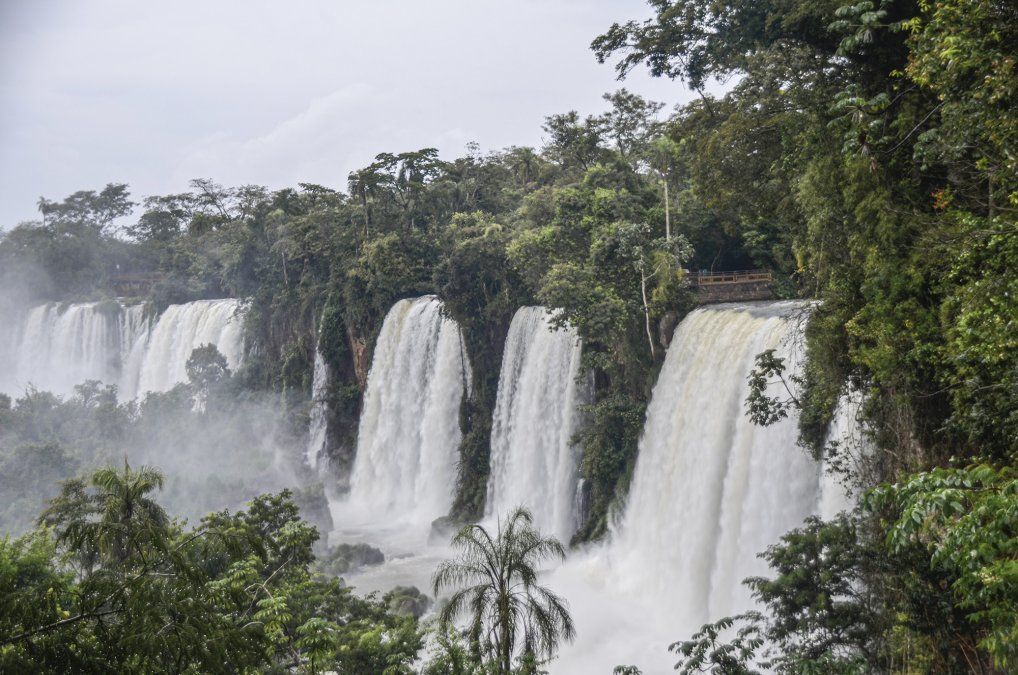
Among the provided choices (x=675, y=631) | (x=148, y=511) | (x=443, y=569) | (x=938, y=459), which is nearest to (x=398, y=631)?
(x=443, y=569)

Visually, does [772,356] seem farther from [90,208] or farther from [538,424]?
[90,208]

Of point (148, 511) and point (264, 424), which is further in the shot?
point (264, 424)

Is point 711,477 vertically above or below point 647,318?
below

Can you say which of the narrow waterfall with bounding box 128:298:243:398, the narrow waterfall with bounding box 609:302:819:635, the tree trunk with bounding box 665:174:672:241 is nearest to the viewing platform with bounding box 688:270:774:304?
the tree trunk with bounding box 665:174:672:241

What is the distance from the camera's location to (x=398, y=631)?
1159cm

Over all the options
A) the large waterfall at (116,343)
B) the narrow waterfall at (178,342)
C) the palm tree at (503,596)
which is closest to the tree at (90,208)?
the large waterfall at (116,343)

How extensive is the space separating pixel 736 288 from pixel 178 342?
1442 inches

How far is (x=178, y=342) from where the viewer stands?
45156 millimetres

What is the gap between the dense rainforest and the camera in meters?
5.13

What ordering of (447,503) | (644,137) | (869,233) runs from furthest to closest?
(644,137) < (447,503) < (869,233)

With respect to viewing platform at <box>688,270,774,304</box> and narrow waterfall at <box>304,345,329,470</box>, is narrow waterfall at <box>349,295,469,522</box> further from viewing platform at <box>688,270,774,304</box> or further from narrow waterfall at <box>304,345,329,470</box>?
viewing platform at <box>688,270,774,304</box>

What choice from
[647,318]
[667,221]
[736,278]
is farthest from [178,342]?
[736,278]

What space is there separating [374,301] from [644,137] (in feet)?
47.6

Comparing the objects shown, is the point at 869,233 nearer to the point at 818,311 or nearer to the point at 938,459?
the point at 818,311
